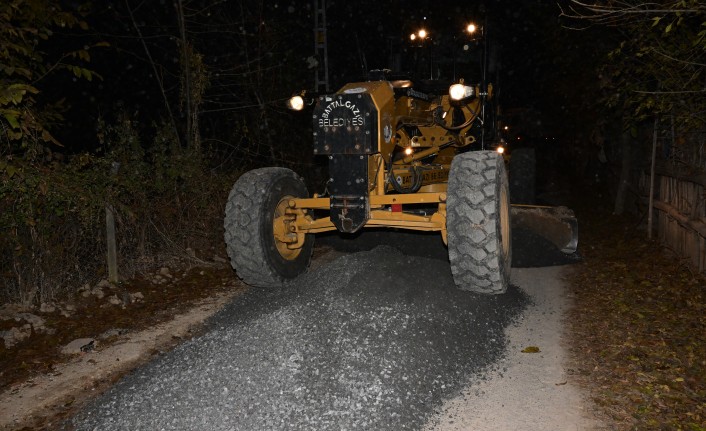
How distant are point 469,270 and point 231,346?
6.80 feet

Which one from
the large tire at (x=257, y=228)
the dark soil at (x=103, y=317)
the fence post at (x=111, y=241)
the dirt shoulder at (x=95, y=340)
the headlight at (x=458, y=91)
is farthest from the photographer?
the fence post at (x=111, y=241)

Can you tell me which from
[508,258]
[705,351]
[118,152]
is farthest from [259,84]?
[705,351]

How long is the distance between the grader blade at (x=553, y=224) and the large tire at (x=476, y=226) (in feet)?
8.36

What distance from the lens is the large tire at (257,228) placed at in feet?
19.1

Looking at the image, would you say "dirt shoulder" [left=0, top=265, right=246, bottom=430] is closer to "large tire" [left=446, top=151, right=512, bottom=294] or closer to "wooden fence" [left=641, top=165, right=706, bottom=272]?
"large tire" [left=446, top=151, right=512, bottom=294]

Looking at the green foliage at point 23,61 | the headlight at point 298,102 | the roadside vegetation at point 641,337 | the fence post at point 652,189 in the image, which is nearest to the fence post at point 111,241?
the green foliage at point 23,61

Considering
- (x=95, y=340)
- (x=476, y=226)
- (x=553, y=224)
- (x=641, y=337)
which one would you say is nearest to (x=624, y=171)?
(x=553, y=224)

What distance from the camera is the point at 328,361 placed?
416cm

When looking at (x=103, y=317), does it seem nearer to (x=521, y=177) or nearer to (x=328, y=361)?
(x=328, y=361)

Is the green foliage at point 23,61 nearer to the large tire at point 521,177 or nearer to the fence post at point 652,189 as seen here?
the fence post at point 652,189

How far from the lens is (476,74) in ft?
31.1

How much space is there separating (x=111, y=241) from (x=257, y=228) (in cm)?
185

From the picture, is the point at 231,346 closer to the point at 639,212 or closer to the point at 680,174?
the point at 680,174

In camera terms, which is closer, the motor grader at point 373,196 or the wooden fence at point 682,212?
the motor grader at point 373,196
